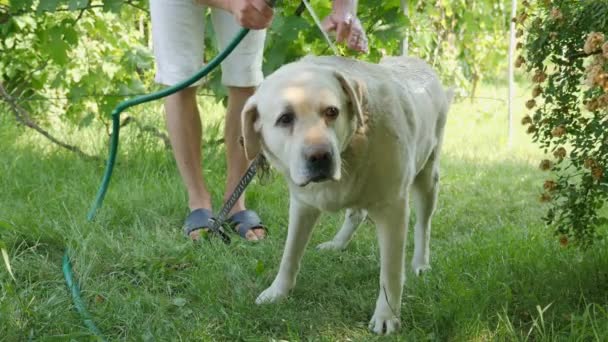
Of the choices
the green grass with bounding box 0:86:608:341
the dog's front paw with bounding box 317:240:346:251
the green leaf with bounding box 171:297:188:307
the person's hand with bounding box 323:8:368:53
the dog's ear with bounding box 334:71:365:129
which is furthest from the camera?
the dog's front paw with bounding box 317:240:346:251

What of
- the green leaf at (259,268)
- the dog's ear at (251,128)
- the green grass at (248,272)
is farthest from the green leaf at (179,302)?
the dog's ear at (251,128)

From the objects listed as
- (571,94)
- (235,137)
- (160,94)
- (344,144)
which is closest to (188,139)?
(235,137)

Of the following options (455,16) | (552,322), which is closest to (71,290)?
(552,322)

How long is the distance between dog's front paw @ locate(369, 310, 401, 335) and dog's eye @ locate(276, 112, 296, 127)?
762mm

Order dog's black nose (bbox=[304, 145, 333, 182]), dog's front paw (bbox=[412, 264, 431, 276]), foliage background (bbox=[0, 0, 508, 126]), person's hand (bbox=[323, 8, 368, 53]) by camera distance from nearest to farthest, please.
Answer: dog's black nose (bbox=[304, 145, 333, 182]), person's hand (bbox=[323, 8, 368, 53]), dog's front paw (bbox=[412, 264, 431, 276]), foliage background (bbox=[0, 0, 508, 126])

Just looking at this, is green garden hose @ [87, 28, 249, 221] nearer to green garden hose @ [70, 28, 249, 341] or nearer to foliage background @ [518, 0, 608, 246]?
green garden hose @ [70, 28, 249, 341]

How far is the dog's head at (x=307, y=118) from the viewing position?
217cm

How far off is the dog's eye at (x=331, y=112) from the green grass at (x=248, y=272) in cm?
73

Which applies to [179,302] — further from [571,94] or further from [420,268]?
[571,94]

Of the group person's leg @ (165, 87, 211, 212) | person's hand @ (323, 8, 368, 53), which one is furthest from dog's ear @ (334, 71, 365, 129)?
person's leg @ (165, 87, 211, 212)

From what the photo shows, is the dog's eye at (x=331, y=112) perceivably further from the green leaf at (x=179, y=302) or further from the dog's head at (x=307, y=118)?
the green leaf at (x=179, y=302)

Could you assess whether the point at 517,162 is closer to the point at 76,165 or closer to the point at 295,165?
the point at 76,165

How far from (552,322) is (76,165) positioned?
3.25 metres

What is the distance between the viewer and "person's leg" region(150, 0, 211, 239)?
3.46 meters
